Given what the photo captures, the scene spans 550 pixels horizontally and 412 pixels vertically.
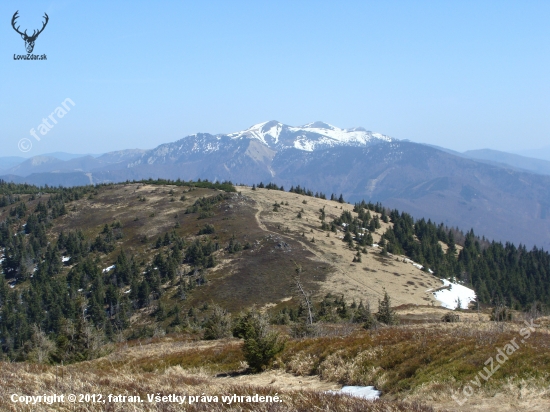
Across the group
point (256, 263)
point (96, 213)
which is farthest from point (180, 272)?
point (96, 213)

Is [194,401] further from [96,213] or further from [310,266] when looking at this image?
[96,213]

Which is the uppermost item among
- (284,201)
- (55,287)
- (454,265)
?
(284,201)

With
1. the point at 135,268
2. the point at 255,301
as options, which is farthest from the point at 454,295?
the point at 135,268

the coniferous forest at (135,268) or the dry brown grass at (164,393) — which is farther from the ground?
the dry brown grass at (164,393)

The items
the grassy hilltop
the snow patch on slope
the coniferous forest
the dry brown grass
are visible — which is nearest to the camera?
the dry brown grass

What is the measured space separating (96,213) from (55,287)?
6629 centimetres

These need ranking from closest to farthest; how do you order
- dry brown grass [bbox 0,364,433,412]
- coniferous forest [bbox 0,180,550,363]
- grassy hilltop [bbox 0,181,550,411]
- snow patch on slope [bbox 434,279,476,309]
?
dry brown grass [bbox 0,364,433,412] → grassy hilltop [bbox 0,181,550,411] → snow patch on slope [bbox 434,279,476,309] → coniferous forest [bbox 0,180,550,363]

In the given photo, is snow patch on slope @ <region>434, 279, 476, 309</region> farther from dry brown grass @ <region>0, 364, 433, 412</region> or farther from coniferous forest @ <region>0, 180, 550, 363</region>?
dry brown grass @ <region>0, 364, 433, 412</region>

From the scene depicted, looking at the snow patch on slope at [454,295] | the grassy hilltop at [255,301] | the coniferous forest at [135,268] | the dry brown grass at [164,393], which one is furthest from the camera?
the coniferous forest at [135,268]

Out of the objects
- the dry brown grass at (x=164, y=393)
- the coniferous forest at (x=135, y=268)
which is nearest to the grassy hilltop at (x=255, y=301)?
the dry brown grass at (x=164, y=393)

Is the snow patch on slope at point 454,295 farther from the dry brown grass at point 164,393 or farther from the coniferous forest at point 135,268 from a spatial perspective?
the dry brown grass at point 164,393

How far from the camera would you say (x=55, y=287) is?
416 ft

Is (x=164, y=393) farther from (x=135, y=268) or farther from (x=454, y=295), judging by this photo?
(x=135, y=268)

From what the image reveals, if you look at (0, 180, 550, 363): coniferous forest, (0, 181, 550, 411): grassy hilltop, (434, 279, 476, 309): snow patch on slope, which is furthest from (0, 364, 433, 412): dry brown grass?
(434, 279, 476, 309): snow patch on slope
